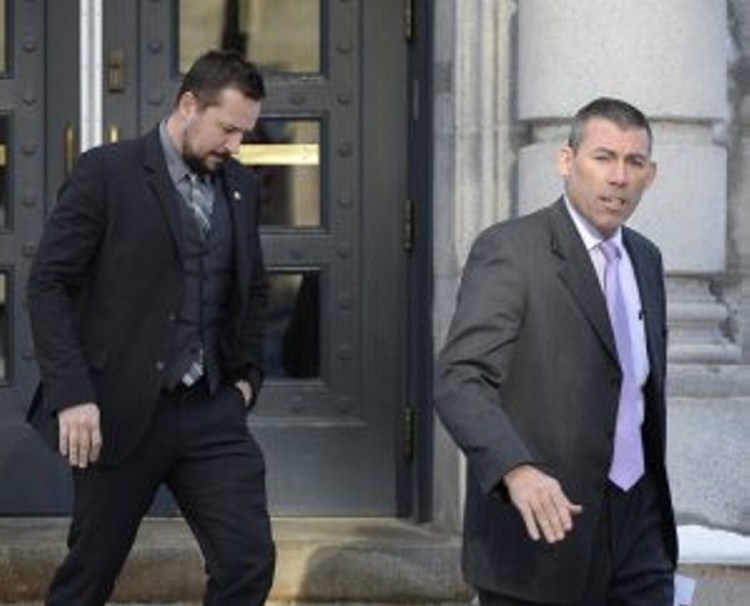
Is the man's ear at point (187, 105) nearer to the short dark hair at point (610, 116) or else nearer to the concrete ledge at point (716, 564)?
the short dark hair at point (610, 116)

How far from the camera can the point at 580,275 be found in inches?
176

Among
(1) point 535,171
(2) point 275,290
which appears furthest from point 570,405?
(2) point 275,290

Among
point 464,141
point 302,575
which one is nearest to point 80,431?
point 302,575

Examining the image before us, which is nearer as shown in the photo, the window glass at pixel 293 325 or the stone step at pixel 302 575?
the stone step at pixel 302 575

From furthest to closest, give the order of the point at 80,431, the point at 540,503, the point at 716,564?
1. the point at 716,564
2. the point at 80,431
3. the point at 540,503

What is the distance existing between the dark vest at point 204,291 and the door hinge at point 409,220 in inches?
85.6

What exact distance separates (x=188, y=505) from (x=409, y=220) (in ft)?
7.92

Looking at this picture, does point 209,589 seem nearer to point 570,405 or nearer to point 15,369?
point 570,405

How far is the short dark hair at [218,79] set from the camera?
538 centimetres

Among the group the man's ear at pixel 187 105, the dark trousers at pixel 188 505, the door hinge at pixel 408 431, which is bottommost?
the door hinge at pixel 408 431

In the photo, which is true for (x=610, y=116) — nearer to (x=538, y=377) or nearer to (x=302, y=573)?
(x=538, y=377)

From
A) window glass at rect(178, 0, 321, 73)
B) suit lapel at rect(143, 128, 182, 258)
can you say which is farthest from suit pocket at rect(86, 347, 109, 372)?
window glass at rect(178, 0, 321, 73)

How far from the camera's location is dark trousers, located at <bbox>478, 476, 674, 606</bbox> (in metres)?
4.50

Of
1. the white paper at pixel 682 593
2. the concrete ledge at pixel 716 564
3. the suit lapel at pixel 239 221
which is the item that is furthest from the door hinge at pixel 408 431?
the white paper at pixel 682 593
